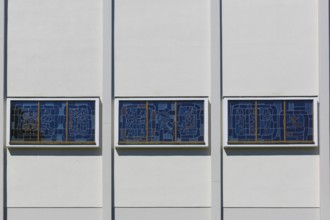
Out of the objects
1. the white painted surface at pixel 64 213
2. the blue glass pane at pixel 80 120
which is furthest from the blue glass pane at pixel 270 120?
the white painted surface at pixel 64 213

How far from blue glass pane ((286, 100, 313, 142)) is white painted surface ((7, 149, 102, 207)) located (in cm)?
335

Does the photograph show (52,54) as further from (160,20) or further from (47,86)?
(160,20)

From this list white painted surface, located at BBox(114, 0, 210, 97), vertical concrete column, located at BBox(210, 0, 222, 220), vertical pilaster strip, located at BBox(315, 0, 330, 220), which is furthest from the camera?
white painted surface, located at BBox(114, 0, 210, 97)

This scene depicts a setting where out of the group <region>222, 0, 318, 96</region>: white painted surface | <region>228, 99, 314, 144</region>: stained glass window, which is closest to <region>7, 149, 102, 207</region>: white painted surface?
<region>228, 99, 314, 144</region>: stained glass window

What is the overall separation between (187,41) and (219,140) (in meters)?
1.82

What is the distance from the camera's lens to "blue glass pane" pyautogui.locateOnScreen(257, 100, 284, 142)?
27.5ft

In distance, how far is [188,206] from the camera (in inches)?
330

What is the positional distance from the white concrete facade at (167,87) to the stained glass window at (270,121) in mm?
171

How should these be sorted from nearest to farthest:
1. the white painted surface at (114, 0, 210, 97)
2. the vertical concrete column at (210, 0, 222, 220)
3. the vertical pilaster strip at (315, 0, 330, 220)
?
the vertical pilaster strip at (315, 0, 330, 220), the vertical concrete column at (210, 0, 222, 220), the white painted surface at (114, 0, 210, 97)

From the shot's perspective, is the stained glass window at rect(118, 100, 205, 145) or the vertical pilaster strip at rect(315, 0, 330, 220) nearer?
the vertical pilaster strip at rect(315, 0, 330, 220)

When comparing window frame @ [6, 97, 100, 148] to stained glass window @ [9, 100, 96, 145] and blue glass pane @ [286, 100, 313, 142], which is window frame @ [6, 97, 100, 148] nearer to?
stained glass window @ [9, 100, 96, 145]

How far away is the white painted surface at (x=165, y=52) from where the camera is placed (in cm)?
845

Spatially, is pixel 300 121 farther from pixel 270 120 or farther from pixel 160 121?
pixel 160 121

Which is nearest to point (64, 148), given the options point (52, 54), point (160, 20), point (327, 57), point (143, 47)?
point (52, 54)
